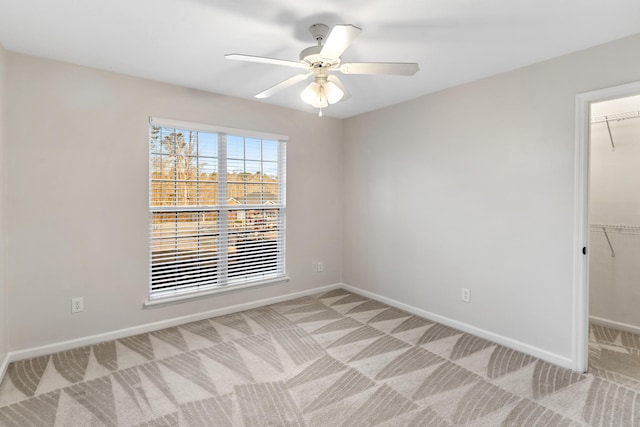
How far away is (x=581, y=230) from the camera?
2.53 m

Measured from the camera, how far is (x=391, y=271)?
4.04 metres

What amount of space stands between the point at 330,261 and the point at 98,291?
2.66 m

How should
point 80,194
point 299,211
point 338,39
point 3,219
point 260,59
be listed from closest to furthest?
1. point 338,39
2. point 260,59
3. point 3,219
4. point 80,194
5. point 299,211

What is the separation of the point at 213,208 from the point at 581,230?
3270mm

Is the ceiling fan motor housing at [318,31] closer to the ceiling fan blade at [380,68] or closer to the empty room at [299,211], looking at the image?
the empty room at [299,211]

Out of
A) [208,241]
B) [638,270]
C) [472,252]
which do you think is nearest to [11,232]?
[208,241]

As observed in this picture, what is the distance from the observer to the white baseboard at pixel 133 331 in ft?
8.79

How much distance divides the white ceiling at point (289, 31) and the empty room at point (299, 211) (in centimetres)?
2

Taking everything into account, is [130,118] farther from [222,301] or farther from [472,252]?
[472,252]

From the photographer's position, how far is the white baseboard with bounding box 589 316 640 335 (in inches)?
128

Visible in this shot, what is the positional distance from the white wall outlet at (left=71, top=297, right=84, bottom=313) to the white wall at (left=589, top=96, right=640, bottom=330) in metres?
4.88

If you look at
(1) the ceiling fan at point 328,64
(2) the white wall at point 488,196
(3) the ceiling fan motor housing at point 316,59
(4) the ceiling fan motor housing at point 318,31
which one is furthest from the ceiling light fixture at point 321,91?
(2) the white wall at point 488,196

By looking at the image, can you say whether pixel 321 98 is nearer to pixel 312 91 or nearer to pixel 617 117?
pixel 312 91

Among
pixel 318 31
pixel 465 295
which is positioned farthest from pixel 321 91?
pixel 465 295
